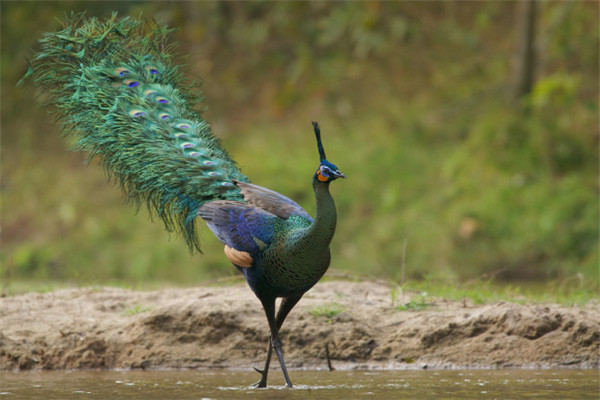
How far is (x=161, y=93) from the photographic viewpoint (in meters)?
8.12

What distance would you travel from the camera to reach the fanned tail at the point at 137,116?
298 inches

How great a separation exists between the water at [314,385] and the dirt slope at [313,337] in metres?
0.27

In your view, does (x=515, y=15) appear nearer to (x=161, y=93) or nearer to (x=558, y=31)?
(x=558, y=31)

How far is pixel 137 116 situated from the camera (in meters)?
7.86

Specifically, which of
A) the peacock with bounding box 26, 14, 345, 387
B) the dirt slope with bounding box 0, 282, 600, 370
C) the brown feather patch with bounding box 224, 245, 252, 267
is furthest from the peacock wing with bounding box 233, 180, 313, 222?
the dirt slope with bounding box 0, 282, 600, 370

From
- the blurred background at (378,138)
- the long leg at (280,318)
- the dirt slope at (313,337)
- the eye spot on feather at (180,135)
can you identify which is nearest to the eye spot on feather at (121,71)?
the eye spot on feather at (180,135)

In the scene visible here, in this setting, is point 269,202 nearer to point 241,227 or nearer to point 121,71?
point 241,227

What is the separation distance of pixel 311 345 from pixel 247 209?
151 centimetres

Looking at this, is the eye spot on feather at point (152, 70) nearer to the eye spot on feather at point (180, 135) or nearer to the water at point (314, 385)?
the eye spot on feather at point (180, 135)

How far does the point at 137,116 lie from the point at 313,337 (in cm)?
242

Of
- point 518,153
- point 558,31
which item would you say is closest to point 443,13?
point 558,31

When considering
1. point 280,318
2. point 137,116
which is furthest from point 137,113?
point 280,318

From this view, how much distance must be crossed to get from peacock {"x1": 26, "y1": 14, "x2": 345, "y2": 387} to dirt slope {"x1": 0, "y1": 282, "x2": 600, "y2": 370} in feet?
1.69

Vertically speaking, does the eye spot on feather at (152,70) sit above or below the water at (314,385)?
above
